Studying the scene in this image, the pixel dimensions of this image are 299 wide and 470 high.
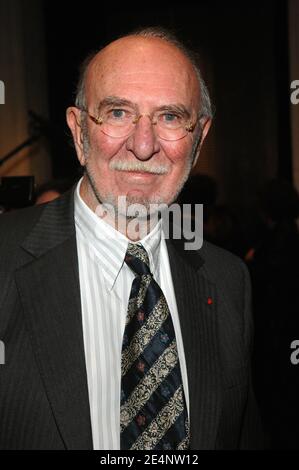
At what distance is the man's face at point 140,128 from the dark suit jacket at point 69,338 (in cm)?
17

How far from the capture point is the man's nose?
1466mm

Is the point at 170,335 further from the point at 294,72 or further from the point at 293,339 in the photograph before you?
the point at 294,72

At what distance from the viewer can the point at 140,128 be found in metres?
1.47

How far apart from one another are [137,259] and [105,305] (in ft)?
0.49

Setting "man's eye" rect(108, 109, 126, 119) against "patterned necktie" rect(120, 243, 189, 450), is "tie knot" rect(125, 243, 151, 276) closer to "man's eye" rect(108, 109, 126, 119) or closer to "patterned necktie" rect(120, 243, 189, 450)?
"patterned necktie" rect(120, 243, 189, 450)

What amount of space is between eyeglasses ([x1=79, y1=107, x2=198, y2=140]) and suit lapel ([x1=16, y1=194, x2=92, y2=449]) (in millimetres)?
264

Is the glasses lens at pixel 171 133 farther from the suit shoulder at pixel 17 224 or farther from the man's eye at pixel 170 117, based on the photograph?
the suit shoulder at pixel 17 224

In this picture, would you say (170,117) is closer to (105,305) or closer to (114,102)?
(114,102)

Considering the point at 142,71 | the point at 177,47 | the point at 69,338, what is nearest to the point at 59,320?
the point at 69,338

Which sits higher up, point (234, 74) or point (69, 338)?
point (234, 74)

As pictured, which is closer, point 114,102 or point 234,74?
point 114,102

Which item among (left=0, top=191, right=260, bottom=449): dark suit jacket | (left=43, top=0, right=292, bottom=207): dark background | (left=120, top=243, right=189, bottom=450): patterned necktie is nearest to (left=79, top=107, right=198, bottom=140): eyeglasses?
(left=0, top=191, right=260, bottom=449): dark suit jacket

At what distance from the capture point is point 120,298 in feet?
5.05
